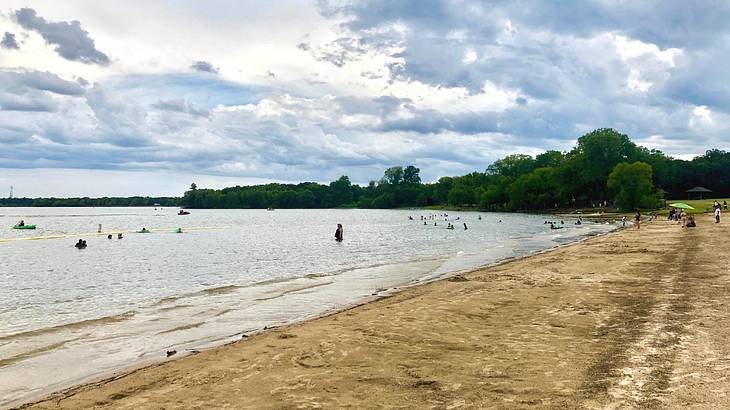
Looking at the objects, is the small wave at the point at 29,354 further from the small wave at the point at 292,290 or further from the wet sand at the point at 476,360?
the small wave at the point at 292,290

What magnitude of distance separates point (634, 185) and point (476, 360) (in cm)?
11500

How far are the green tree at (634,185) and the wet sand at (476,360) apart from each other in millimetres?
103321

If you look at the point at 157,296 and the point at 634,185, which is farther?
the point at 634,185

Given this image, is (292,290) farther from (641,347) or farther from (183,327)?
(641,347)

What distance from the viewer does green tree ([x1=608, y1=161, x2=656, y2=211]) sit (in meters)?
110

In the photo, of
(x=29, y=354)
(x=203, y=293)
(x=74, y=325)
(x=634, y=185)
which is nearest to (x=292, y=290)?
(x=203, y=293)

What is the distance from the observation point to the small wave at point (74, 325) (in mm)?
15948

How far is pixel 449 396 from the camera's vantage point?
7832mm

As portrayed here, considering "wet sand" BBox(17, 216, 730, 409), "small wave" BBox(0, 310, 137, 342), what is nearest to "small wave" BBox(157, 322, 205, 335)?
"small wave" BBox(0, 310, 137, 342)

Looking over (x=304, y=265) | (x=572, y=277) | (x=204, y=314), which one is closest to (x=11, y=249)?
(x=304, y=265)

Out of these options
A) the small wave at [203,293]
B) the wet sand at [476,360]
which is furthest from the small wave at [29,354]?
the small wave at [203,293]

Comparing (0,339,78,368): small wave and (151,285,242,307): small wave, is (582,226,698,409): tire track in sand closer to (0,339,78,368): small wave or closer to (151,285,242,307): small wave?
(0,339,78,368): small wave

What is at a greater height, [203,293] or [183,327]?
[183,327]

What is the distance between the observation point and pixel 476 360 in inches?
389
